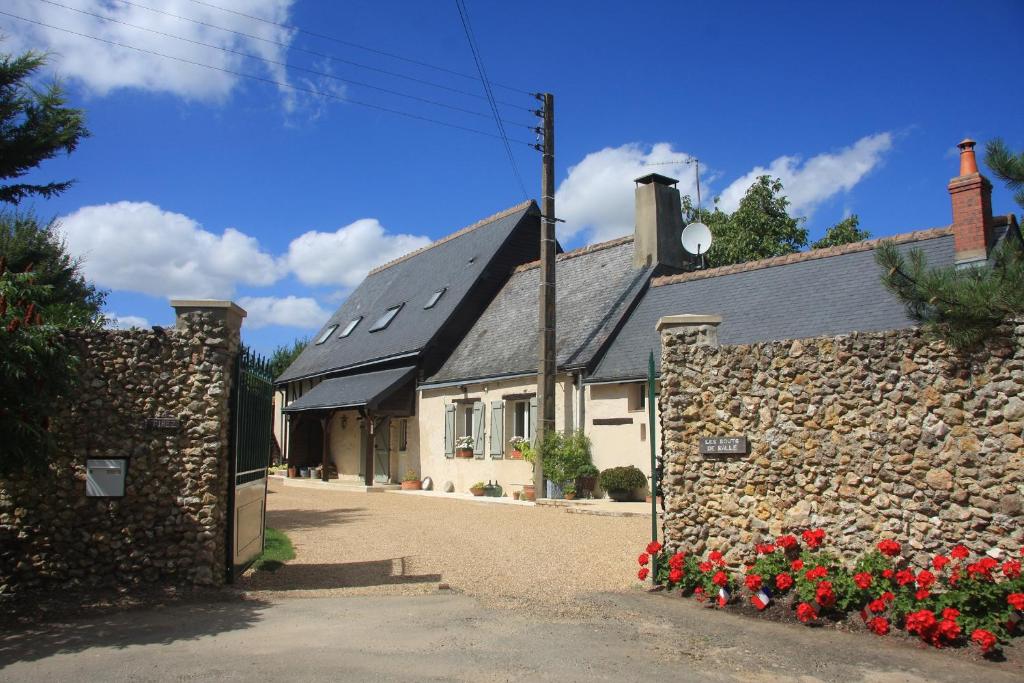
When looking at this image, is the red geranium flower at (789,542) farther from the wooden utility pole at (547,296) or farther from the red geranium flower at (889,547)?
the wooden utility pole at (547,296)

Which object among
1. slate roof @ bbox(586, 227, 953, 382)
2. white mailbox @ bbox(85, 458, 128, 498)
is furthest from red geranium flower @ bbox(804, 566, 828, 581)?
slate roof @ bbox(586, 227, 953, 382)

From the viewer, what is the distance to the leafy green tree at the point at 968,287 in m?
5.79

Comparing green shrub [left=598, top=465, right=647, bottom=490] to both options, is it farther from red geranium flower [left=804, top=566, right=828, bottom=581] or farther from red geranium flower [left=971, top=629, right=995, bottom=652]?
red geranium flower [left=971, top=629, right=995, bottom=652]

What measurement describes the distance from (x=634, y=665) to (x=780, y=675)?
0.94 m

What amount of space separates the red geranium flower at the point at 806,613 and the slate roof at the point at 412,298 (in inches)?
630

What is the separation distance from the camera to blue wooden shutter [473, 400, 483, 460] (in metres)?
19.5

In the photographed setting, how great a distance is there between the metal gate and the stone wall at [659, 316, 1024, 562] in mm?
4162

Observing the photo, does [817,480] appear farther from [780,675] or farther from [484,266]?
[484,266]

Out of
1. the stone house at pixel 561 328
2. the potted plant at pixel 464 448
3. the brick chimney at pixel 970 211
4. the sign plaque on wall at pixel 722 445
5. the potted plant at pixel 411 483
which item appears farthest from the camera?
the potted plant at pixel 411 483

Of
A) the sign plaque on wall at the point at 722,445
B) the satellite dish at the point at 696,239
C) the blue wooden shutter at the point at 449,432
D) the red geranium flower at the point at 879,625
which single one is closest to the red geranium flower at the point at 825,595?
the red geranium flower at the point at 879,625

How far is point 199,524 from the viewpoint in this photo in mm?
7402

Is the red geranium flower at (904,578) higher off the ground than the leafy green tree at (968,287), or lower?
lower

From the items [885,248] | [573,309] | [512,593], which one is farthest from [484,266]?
[885,248]

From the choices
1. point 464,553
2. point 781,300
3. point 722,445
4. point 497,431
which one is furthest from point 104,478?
point 781,300
